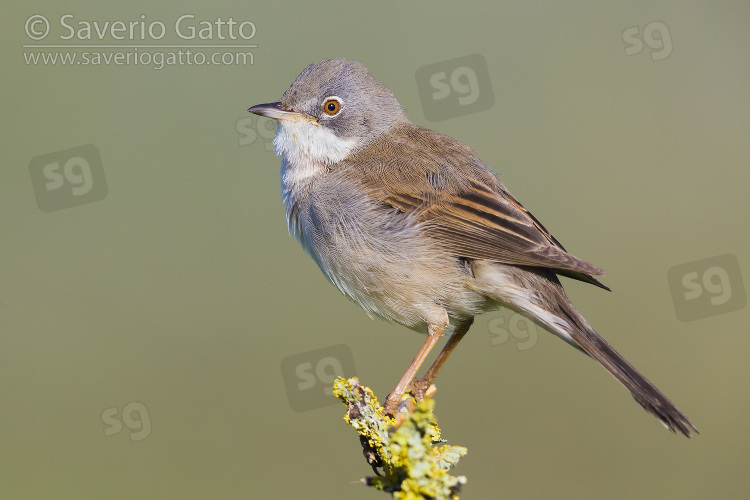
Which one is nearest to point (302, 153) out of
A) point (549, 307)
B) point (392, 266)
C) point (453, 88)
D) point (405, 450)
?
point (392, 266)

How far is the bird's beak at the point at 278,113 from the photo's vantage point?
15.1 feet

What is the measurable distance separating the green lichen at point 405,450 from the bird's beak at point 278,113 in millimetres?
2089

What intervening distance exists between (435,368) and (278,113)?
71.3 inches

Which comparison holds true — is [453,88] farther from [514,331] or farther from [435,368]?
[435,368]

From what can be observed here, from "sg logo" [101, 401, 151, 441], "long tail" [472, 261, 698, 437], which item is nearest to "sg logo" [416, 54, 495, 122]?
"long tail" [472, 261, 698, 437]

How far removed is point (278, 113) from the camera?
4.64 m

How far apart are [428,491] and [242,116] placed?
16.5ft

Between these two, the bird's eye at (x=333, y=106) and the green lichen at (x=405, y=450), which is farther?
the bird's eye at (x=333, y=106)

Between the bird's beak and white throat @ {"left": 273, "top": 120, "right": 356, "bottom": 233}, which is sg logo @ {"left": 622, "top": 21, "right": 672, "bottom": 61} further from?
the bird's beak

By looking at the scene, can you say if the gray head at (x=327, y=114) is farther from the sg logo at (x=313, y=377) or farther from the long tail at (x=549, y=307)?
the sg logo at (x=313, y=377)

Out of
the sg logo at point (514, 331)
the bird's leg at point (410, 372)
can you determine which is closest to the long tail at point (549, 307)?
the bird's leg at point (410, 372)

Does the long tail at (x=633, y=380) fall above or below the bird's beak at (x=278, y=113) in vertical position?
below

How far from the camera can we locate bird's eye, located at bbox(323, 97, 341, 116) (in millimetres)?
4798

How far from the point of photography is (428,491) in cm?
247
